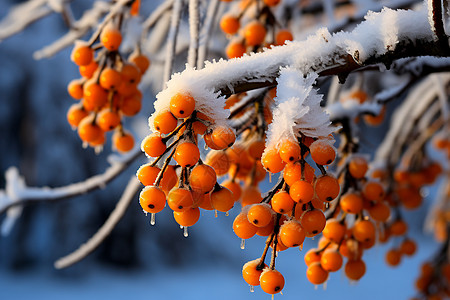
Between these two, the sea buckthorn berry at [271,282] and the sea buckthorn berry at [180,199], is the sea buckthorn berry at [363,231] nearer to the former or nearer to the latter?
the sea buckthorn berry at [271,282]

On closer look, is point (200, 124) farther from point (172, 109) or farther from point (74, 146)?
point (74, 146)

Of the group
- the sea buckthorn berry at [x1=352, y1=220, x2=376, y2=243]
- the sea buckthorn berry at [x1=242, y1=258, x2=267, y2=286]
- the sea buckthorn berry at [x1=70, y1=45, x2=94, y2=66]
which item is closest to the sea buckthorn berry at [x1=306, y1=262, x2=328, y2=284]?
the sea buckthorn berry at [x1=352, y1=220, x2=376, y2=243]

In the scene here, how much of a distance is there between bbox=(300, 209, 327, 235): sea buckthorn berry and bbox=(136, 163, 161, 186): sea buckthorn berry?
219mm

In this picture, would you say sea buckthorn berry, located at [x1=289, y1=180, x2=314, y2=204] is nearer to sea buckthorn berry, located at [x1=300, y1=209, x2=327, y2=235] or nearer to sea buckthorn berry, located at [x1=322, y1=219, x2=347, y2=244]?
sea buckthorn berry, located at [x1=300, y1=209, x2=327, y2=235]

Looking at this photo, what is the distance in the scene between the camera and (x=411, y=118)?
154cm

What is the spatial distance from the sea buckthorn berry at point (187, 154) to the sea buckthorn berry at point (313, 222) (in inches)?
7.2

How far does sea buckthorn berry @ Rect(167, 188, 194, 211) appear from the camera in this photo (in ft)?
1.81

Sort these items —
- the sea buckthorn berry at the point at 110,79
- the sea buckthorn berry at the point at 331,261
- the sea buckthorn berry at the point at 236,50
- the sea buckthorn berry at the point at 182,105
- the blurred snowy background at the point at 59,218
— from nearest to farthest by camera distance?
1. the sea buckthorn berry at the point at 182,105
2. the sea buckthorn berry at the point at 331,261
3. the sea buckthorn berry at the point at 110,79
4. the sea buckthorn berry at the point at 236,50
5. the blurred snowy background at the point at 59,218

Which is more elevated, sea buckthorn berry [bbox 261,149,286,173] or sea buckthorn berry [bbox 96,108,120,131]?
sea buckthorn berry [bbox 261,149,286,173]

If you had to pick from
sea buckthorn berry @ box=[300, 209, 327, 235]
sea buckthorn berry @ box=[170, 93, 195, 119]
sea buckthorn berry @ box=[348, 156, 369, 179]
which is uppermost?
sea buckthorn berry @ box=[170, 93, 195, 119]

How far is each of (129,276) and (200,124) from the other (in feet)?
11.6

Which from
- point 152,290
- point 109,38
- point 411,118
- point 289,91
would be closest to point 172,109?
point 289,91

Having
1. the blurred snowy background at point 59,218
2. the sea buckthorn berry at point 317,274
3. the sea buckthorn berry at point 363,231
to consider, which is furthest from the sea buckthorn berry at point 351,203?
the blurred snowy background at point 59,218

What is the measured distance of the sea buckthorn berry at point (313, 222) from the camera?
588 mm
